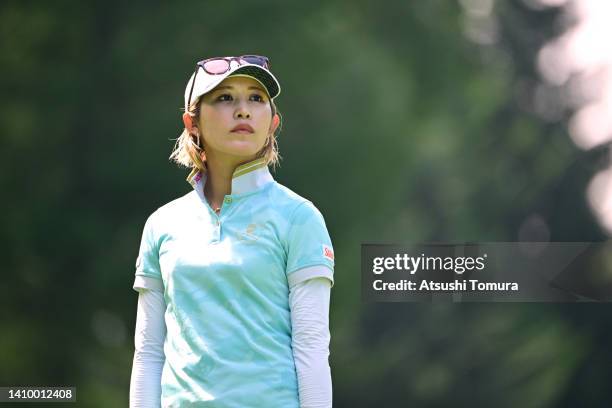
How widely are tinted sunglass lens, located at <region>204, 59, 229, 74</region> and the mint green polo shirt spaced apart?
0.20 m

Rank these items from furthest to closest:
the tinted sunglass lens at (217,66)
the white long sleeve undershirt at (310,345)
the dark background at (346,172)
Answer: the dark background at (346,172) → the tinted sunglass lens at (217,66) → the white long sleeve undershirt at (310,345)

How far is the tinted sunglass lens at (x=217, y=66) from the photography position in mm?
1480

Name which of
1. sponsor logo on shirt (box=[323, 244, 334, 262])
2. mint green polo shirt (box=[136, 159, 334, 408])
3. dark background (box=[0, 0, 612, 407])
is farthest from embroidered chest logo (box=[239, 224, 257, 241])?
dark background (box=[0, 0, 612, 407])

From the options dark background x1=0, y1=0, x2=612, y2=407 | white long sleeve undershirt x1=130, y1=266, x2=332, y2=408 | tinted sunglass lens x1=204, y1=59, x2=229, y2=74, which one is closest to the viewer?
white long sleeve undershirt x1=130, y1=266, x2=332, y2=408

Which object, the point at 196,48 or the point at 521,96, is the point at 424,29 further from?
the point at 196,48

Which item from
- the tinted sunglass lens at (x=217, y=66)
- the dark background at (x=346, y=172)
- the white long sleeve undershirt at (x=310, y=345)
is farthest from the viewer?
the dark background at (x=346, y=172)

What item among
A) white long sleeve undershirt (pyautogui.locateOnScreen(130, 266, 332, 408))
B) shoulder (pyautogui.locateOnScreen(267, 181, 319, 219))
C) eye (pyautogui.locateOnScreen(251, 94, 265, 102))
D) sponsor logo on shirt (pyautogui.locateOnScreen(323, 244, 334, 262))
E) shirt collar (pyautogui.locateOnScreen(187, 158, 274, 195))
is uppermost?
eye (pyautogui.locateOnScreen(251, 94, 265, 102))

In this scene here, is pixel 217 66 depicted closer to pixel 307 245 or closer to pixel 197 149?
pixel 197 149

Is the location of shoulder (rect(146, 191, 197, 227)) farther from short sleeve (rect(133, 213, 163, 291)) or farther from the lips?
the lips

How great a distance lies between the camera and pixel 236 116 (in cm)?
150

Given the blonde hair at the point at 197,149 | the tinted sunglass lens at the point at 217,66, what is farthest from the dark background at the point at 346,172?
the tinted sunglass lens at the point at 217,66

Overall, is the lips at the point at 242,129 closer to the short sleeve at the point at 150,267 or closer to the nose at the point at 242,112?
the nose at the point at 242,112

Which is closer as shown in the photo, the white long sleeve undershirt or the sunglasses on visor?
the white long sleeve undershirt

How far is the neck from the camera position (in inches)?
60.7
